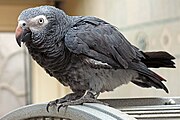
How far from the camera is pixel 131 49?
1.05 meters

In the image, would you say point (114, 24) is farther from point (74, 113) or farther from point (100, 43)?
point (74, 113)

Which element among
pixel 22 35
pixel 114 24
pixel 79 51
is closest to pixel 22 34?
pixel 22 35

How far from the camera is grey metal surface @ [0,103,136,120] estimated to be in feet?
2.30

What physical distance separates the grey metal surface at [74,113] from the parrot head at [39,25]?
0.49ft

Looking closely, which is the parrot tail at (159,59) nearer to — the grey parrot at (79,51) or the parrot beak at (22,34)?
the grey parrot at (79,51)

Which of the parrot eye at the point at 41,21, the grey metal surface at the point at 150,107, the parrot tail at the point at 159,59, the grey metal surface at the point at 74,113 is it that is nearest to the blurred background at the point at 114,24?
the parrot tail at the point at 159,59

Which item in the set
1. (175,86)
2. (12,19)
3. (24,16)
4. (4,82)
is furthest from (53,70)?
(4,82)

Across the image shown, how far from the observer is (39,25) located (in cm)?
93

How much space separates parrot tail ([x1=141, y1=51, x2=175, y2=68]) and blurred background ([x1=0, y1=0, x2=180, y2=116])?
2.14 ft

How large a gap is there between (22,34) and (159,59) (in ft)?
1.05

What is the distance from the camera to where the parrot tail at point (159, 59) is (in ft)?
3.42

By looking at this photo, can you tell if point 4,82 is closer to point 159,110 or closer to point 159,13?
point 159,13

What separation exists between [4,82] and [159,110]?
2149mm

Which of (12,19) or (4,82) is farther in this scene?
(4,82)
